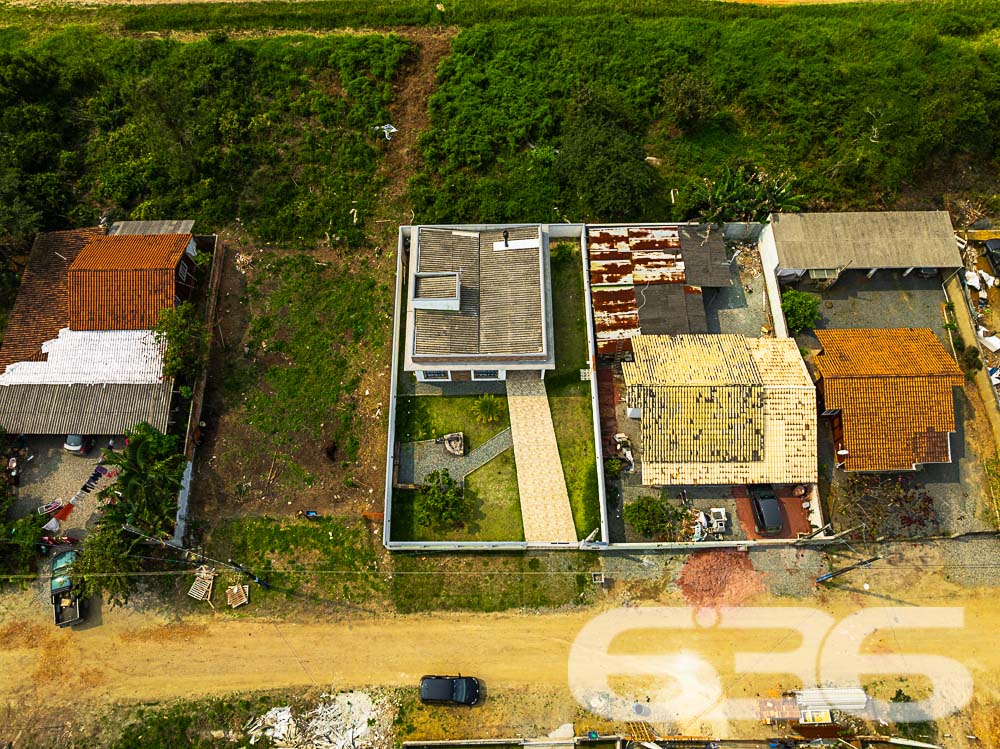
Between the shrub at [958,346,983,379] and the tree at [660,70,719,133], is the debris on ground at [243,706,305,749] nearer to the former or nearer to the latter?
the shrub at [958,346,983,379]

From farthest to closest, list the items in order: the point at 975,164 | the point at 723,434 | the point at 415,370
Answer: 1. the point at 975,164
2. the point at 415,370
3. the point at 723,434

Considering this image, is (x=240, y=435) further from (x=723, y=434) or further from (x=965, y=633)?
(x=965, y=633)

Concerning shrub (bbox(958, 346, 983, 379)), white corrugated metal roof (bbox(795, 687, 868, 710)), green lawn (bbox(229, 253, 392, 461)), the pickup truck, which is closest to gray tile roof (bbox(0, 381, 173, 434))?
green lawn (bbox(229, 253, 392, 461))

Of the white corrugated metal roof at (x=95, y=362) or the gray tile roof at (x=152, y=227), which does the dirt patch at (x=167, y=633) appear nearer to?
the white corrugated metal roof at (x=95, y=362)

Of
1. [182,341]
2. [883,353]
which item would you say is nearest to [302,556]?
[182,341]

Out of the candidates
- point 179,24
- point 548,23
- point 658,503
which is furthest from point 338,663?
point 179,24

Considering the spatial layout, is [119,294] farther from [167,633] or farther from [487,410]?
[487,410]
